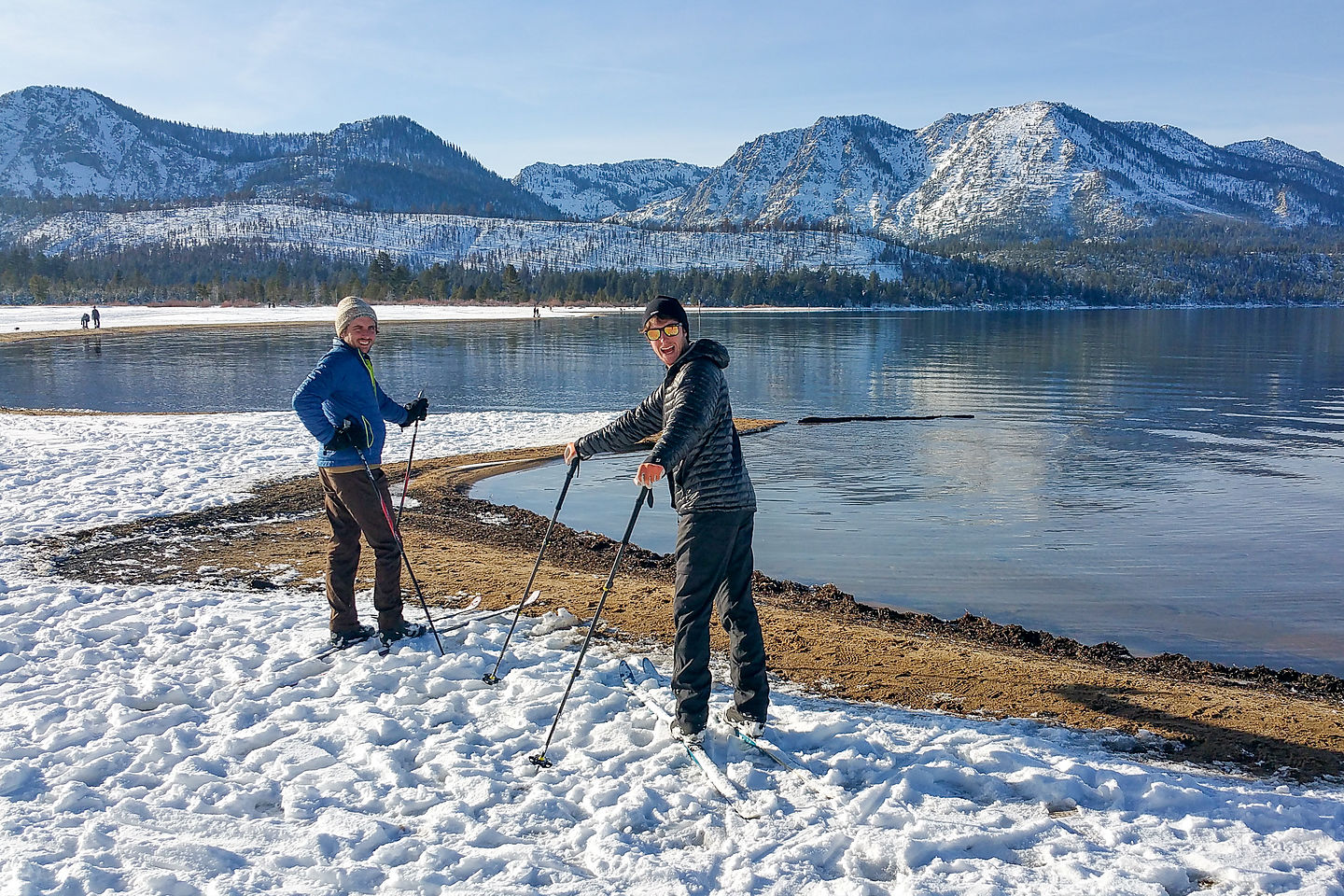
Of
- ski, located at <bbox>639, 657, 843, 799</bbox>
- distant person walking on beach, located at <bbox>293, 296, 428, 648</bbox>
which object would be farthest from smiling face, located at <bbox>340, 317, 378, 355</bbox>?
ski, located at <bbox>639, 657, 843, 799</bbox>

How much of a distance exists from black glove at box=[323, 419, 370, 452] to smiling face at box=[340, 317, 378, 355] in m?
0.66

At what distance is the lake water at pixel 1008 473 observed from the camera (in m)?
10.5

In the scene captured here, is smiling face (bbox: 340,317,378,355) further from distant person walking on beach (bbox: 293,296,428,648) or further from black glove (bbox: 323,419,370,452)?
black glove (bbox: 323,419,370,452)

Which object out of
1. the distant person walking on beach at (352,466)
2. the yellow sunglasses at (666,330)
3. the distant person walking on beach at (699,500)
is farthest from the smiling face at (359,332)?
the yellow sunglasses at (666,330)

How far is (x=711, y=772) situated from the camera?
521 centimetres

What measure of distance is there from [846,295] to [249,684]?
628 ft

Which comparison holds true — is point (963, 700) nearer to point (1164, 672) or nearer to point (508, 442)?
point (1164, 672)

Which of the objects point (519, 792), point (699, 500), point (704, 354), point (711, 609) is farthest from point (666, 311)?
point (519, 792)

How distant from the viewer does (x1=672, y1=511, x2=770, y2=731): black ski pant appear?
17.8 feet

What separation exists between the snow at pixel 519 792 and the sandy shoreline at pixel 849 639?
1.38ft

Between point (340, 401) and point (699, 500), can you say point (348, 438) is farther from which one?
point (699, 500)

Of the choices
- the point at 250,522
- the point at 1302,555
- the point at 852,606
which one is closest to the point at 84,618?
the point at 250,522

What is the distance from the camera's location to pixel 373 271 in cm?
16612

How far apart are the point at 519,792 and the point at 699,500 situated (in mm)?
2055
